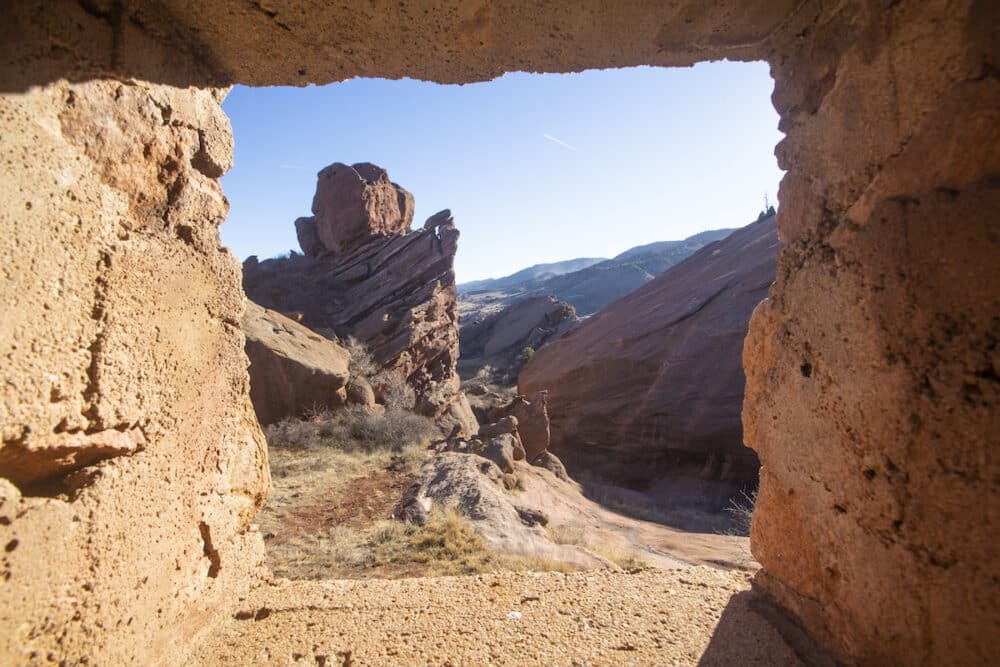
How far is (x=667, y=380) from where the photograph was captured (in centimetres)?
1407

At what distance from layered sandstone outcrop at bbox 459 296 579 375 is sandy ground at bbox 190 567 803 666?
20.7 m

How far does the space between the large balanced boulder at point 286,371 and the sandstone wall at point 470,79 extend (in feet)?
26.9

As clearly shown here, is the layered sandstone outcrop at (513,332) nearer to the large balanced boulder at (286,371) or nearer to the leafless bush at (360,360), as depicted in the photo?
the leafless bush at (360,360)

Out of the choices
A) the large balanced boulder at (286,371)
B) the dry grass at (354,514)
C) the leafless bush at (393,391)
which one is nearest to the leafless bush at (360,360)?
the leafless bush at (393,391)

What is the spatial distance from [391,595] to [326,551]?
2847mm

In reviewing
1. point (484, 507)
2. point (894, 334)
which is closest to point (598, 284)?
point (484, 507)

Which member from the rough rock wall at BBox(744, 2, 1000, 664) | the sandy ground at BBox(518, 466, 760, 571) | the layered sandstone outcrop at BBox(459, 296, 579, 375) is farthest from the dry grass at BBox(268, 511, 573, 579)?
the layered sandstone outcrop at BBox(459, 296, 579, 375)

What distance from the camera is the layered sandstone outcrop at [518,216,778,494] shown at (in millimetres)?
12953

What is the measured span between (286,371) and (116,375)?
9.23 metres

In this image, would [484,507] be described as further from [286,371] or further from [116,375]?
[286,371]

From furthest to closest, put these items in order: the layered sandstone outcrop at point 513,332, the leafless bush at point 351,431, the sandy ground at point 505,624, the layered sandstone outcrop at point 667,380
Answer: the layered sandstone outcrop at point 513,332 < the layered sandstone outcrop at point 667,380 < the leafless bush at point 351,431 < the sandy ground at point 505,624

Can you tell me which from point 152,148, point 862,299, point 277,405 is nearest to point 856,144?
point 862,299

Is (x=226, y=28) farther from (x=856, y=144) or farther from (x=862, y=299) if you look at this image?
(x=862, y=299)

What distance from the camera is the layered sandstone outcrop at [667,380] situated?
12953 mm
